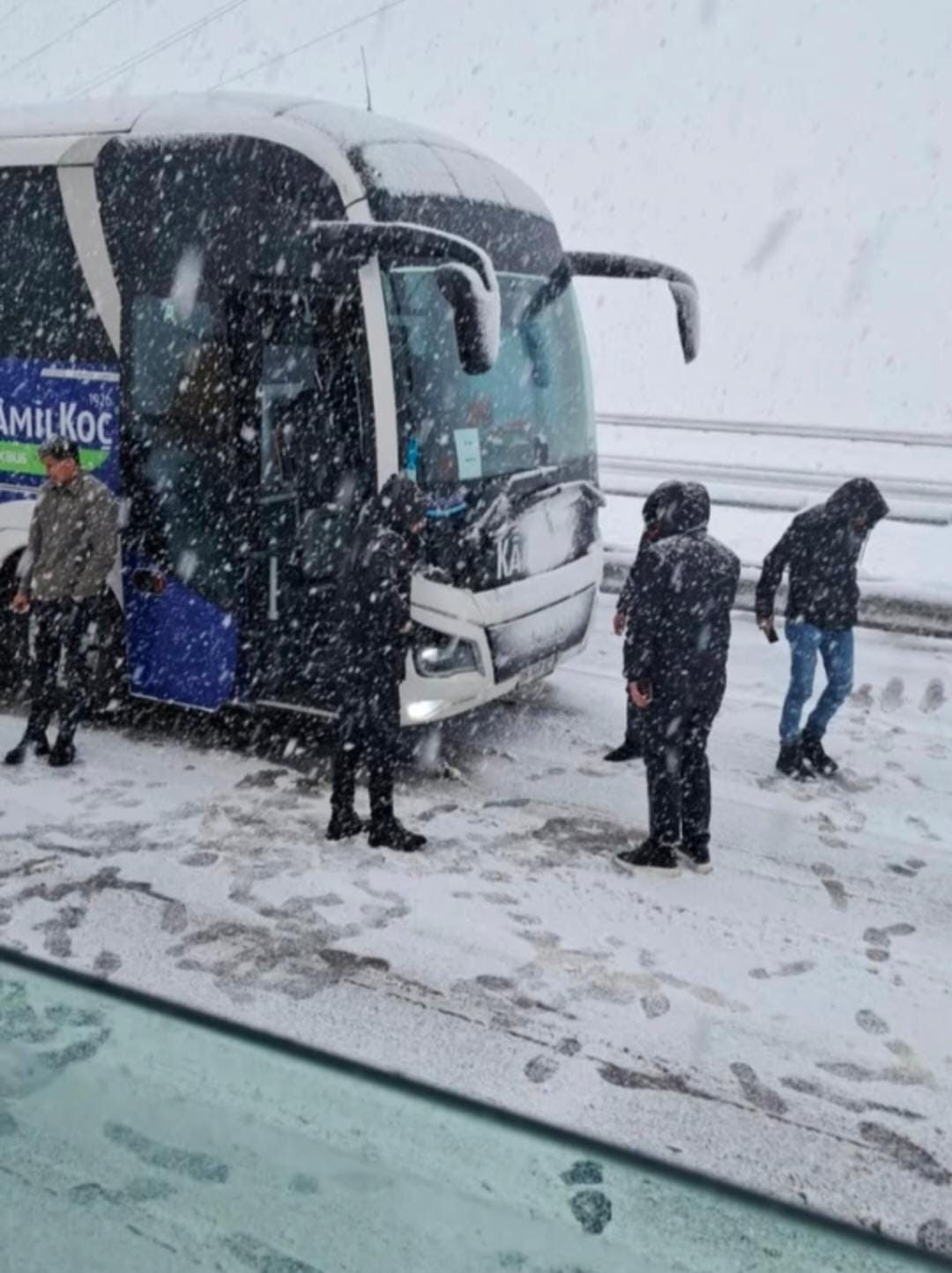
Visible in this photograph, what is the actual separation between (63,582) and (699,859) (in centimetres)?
353

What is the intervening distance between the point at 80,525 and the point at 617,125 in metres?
53.7

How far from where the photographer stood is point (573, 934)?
518 centimetres

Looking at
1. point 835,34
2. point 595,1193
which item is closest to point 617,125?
point 835,34

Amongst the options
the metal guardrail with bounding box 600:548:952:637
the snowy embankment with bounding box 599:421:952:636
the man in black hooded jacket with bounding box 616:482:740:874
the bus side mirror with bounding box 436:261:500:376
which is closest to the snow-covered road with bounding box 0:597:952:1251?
the man in black hooded jacket with bounding box 616:482:740:874

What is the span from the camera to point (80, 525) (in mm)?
6668

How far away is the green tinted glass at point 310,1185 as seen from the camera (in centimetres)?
321

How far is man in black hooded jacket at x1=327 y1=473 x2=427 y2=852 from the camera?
566 centimetres

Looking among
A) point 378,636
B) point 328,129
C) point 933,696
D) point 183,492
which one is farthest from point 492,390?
point 933,696

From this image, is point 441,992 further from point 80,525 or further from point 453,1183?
point 80,525

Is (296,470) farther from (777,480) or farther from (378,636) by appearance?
(777,480)

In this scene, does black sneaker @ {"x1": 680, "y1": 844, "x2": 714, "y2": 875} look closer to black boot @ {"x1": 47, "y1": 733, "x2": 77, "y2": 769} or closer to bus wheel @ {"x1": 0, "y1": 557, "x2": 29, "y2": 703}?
black boot @ {"x1": 47, "y1": 733, "x2": 77, "y2": 769}

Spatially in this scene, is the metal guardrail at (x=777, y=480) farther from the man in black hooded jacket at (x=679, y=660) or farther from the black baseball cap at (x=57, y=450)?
the black baseball cap at (x=57, y=450)

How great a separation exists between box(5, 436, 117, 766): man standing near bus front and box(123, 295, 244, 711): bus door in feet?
1.05

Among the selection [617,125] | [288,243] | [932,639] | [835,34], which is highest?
[835,34]
